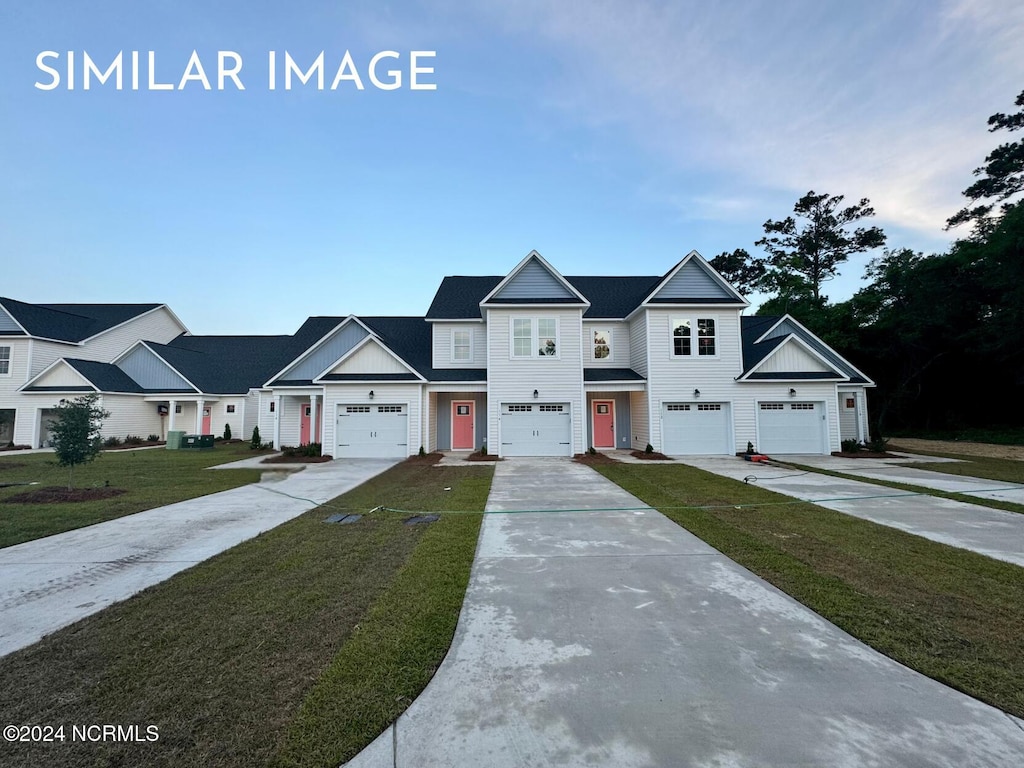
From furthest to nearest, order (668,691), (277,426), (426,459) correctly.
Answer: (277,426)
(426,459)
(668,691)

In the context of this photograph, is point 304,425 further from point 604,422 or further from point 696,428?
point 696,428

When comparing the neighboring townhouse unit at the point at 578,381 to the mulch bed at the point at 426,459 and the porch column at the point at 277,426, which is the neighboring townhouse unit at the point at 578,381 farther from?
the porch column at the point at 277,426

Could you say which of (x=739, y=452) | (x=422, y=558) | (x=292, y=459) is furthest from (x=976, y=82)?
(x=292, y=459)

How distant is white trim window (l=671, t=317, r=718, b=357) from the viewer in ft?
55.7

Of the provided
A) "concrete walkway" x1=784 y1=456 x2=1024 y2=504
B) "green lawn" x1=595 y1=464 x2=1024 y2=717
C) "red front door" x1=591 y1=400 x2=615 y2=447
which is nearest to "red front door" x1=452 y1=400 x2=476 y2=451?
"red front door" x1=591 y1=400 x2=615 y2=447

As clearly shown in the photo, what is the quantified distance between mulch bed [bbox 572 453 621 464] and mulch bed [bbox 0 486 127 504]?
42.3 ft

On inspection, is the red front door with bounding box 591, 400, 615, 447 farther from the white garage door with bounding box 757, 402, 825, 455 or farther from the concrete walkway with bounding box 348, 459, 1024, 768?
the concrete walkway with bounding box 348, 459, 1024, 768

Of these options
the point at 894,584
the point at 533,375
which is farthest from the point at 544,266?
the point at 894,584

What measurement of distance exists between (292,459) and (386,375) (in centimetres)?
486

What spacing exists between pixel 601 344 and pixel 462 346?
20.7 ft

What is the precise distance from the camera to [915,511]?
7.59 m

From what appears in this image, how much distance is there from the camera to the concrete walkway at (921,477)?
9216 millimetres

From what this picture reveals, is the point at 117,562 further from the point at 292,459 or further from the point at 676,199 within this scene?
the point at 676,199

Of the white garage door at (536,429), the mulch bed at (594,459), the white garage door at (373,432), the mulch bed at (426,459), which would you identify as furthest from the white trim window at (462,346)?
the mulch bed at (594,459)
